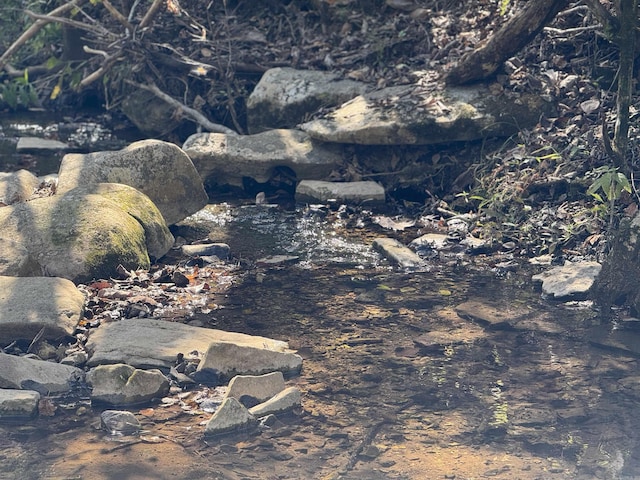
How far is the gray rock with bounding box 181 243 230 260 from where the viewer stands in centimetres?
661

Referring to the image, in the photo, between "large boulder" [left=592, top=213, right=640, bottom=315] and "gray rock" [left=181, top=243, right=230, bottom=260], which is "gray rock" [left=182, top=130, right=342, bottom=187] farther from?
"large boulder" [left=592, top=213, right=640, bottom=315]

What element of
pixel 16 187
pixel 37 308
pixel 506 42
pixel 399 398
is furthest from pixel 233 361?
pixel 506 42

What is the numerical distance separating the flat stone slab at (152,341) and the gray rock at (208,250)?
4.91ft

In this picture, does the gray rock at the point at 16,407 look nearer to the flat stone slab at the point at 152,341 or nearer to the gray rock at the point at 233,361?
the flat stone slab at the point at 152,341

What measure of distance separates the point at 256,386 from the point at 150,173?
324 centimetres

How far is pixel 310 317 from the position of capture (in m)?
5.48

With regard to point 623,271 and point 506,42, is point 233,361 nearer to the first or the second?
point 623,271

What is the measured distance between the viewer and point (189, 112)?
965cm

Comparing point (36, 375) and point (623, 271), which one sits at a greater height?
point (623, 271)

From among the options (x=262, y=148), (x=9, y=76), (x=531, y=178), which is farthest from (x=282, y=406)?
(x=9, y=76)

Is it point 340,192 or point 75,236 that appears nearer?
point 75,236

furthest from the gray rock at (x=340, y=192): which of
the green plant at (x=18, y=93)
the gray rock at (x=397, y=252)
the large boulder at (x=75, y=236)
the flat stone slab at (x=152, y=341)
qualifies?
the green plant at (x=18, y=93)

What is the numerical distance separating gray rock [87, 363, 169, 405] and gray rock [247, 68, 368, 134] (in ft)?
16.4

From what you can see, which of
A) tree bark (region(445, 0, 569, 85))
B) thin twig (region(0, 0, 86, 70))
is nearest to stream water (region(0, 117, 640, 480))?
tree bark (region(445, 0, 569, 85))
